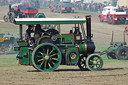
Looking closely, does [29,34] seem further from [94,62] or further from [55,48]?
[94,62]

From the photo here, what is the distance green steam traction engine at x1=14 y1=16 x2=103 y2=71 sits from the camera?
11.2m

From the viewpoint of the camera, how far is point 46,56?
37.0 ft

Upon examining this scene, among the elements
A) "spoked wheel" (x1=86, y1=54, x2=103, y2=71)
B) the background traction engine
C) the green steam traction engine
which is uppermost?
the green steam traction engine

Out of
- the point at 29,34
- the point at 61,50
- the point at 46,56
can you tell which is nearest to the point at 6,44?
the point at 29,34

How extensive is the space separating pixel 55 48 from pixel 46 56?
372 millimetres

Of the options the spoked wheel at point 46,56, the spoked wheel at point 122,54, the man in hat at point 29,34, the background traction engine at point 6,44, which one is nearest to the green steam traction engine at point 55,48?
the spoked wheel at point 46,56

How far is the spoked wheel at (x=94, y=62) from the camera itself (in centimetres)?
1172

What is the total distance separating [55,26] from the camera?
11773 millimetres

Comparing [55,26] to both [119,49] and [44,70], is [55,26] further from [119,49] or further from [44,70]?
[119,49]

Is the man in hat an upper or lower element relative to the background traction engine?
upper

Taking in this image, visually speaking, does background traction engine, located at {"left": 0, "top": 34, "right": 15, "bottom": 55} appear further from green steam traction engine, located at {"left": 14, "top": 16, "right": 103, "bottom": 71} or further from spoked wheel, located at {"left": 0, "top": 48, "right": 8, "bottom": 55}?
green steam traction engine, located at {"left": 14, "top": 16, "right": 103, "bottom": 71}

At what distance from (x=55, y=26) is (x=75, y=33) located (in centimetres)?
68

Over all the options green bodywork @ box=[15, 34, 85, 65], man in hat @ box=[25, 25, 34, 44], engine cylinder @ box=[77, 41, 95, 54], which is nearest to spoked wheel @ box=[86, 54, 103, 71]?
engine cylinder @ box=[77, 41, 95, 54]

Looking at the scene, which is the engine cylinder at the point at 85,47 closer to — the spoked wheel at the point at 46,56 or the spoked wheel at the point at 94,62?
the spoked wheel at the point at 94,62
